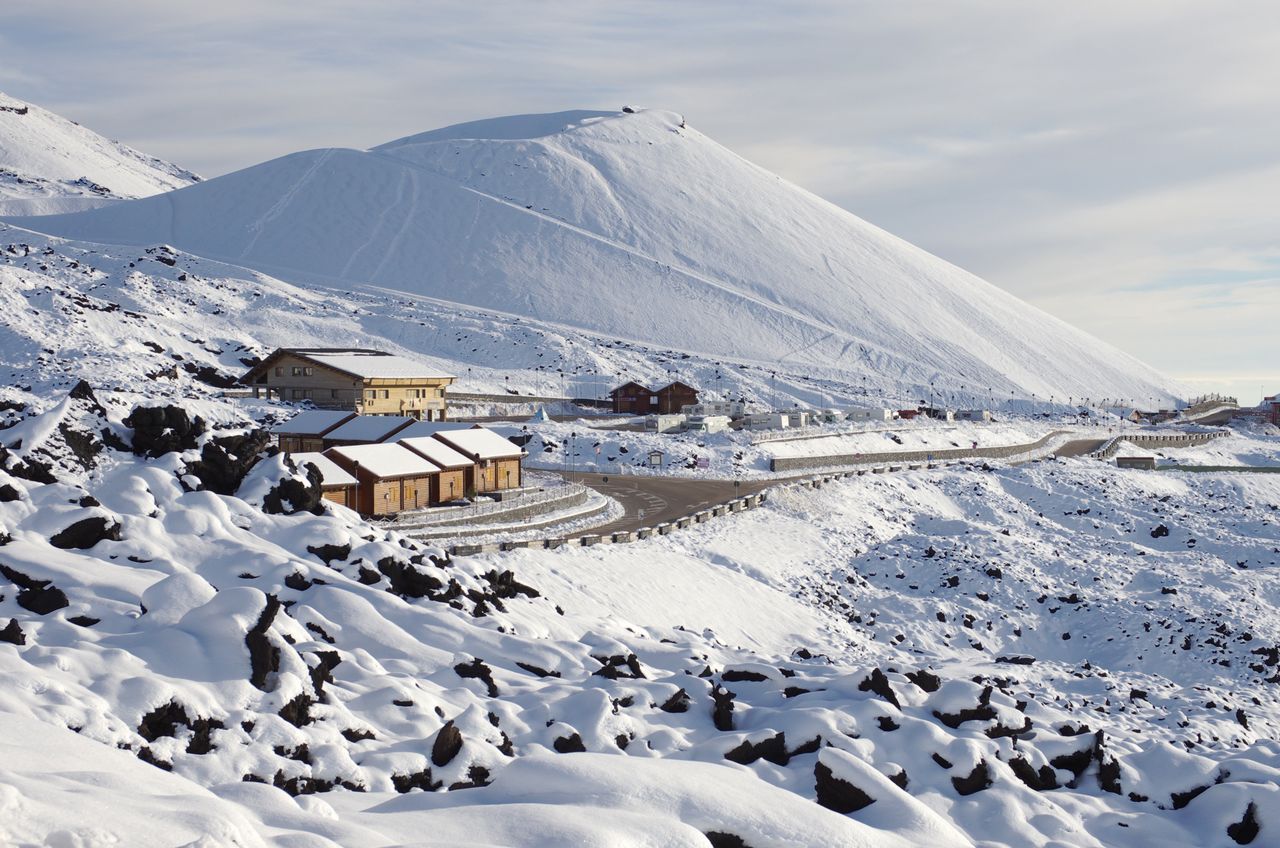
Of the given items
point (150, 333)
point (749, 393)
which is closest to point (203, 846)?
point (150, 333)

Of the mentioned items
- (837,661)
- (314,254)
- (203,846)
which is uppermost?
(314,254)

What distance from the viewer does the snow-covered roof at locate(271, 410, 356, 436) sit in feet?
180

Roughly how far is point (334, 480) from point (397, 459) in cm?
428

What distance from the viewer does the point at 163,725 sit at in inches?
693

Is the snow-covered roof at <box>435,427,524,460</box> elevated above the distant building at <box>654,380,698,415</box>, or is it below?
below

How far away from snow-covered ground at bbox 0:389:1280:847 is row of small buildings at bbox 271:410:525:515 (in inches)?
356

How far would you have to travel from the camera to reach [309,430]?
5497cm

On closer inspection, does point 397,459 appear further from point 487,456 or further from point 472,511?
point 487,456

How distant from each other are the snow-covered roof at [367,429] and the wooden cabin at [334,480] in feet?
28.9

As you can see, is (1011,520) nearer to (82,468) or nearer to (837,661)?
(837,661)

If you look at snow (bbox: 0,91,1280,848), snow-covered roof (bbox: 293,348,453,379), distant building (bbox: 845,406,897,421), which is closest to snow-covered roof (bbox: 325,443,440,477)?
snow (bbox: 0,91,1280,848)

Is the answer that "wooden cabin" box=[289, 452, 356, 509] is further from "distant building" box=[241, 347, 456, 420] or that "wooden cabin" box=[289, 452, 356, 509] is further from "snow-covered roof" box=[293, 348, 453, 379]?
"snow-covered roof" box=[293, 348, 453, 379]

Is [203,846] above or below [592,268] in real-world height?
below

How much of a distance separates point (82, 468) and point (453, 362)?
99303 mm
